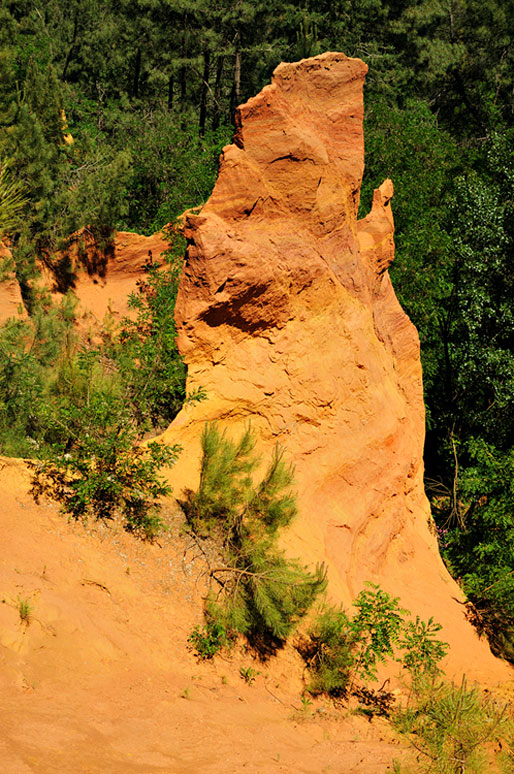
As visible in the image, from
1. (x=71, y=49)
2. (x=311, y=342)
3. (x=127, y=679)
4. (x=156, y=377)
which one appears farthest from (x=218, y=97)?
(x=127, y=679)

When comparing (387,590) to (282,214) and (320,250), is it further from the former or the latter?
(282,214)

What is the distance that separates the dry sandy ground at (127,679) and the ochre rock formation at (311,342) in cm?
139

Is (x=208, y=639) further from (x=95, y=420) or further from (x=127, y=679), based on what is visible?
(x=95, y=420)

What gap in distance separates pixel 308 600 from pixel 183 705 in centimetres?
192

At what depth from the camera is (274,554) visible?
7172 millimetres

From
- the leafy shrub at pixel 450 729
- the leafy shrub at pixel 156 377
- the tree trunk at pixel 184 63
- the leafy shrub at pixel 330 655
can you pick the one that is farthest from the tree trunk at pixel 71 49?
the leafy shrub at pixel 450 729

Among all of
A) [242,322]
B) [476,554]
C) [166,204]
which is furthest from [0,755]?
[166,204]

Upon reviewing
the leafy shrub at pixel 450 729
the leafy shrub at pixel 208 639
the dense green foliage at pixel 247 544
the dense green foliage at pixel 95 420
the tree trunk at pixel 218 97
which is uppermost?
the tree trunk at pixel 218 97

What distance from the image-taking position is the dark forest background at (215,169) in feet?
34.0

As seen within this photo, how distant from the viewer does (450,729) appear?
6.50 m

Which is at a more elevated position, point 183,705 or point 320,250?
point 320,250

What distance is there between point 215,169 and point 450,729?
15.4m

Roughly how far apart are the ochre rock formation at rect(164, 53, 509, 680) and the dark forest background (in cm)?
78

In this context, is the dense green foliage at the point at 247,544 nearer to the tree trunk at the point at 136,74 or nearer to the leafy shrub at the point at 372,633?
the leafy shrub at the point at 372,633
